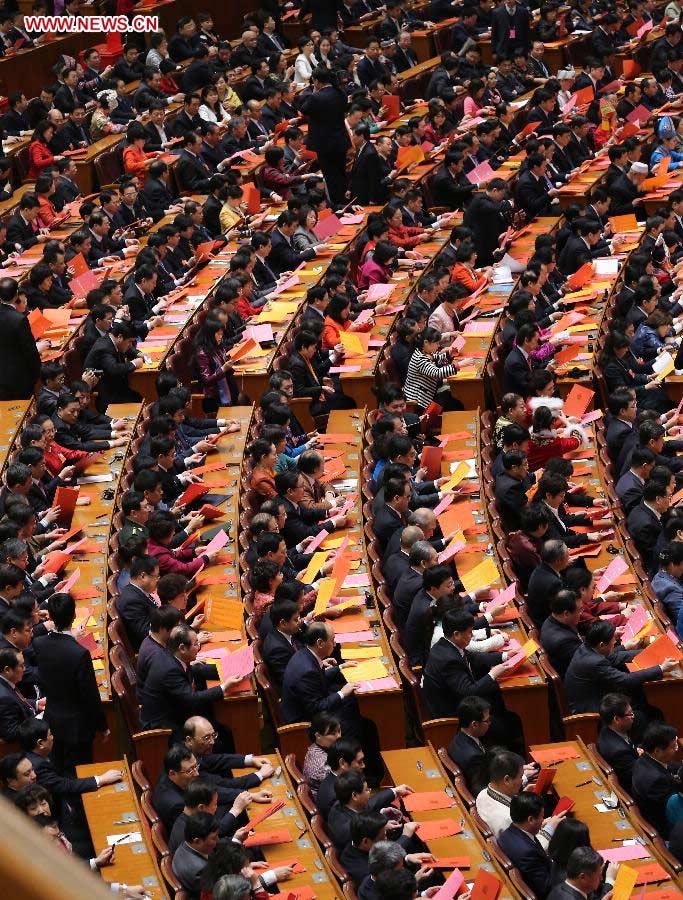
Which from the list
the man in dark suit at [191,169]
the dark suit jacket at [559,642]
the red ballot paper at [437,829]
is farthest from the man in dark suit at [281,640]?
the man in dark suit at [191,169]

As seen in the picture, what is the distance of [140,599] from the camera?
21.7 feet

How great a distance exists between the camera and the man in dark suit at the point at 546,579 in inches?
272

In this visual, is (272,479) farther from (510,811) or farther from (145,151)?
(145,151)

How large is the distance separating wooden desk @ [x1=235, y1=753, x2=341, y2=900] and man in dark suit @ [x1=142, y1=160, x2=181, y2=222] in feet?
27.5

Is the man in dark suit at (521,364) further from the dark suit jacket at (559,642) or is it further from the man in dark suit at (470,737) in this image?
the man in dark suit at (470,737)

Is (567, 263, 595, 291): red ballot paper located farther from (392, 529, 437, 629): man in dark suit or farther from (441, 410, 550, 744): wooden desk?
(392, 529, 437, 629): man in dark suit

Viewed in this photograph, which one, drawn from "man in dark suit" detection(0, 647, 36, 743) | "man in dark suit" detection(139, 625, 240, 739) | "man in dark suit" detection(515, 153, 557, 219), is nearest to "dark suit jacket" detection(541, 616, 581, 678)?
"man in dark suit" detection(139, 625, 240, 739)

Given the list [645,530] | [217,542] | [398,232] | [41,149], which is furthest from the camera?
[41,149]

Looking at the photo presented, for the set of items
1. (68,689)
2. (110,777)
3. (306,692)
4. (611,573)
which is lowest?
(611,573)

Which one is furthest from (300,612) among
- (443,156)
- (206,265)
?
(443,156)

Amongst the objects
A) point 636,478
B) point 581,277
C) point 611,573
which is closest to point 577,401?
point 636,478

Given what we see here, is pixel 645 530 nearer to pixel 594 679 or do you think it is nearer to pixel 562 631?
pixel 562 631

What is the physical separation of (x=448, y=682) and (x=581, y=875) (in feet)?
5.21

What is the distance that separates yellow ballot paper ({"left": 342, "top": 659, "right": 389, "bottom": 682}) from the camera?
20.4 feet
